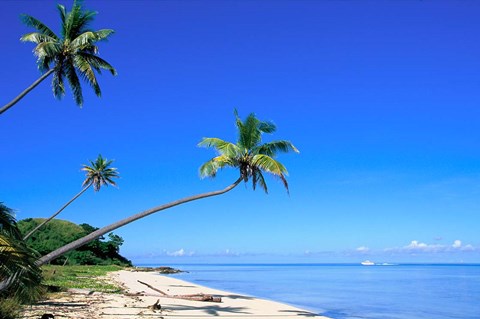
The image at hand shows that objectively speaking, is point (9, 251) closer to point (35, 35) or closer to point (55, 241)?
point (35, 35)

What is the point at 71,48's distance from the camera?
2031 cm

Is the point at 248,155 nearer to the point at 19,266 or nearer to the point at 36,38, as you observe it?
the point at 36,38

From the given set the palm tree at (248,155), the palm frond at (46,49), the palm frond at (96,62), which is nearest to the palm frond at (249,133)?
the palm tree at (248,155)

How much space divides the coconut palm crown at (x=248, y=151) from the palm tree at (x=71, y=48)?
6596 mm

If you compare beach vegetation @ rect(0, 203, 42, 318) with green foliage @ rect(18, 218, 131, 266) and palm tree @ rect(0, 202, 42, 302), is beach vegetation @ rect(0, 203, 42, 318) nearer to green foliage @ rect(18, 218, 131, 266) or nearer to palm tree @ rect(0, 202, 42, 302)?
palm tree @ rect(0, 202, 42, 302)

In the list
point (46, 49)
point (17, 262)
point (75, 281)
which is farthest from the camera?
point (75, 281)

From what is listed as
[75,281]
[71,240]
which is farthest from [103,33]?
[71,240]

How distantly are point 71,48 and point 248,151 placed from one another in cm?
970

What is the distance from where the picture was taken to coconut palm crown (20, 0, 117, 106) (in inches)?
798

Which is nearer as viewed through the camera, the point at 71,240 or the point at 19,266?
the point at 19,266

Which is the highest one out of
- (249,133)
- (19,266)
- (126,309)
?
(249,133)

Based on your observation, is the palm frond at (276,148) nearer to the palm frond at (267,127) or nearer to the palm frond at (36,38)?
the palm frond at (267,127)

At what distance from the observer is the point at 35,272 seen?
30.2ft

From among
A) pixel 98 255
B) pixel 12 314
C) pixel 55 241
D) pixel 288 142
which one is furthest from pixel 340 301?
pixel 98 255
